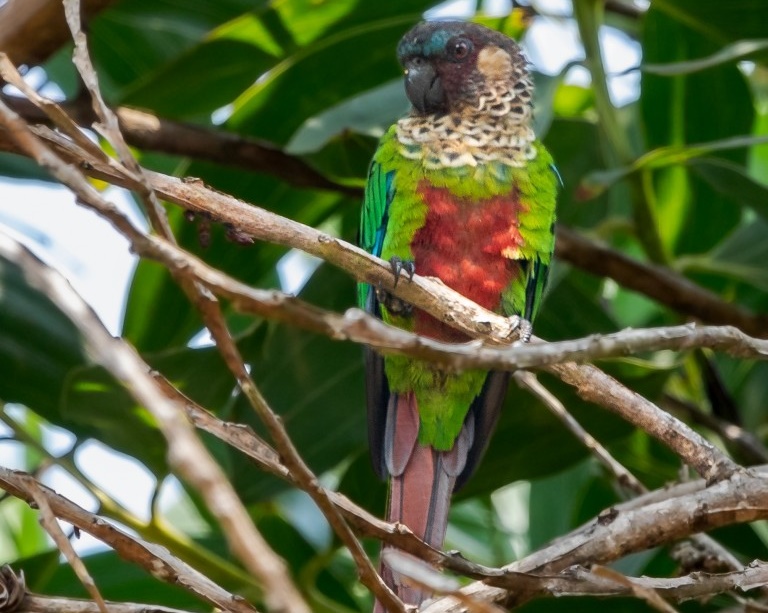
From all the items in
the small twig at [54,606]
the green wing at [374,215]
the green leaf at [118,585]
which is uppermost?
the green wing at [374,215]

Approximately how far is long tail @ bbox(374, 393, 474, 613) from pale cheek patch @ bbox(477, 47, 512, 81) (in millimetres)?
1023

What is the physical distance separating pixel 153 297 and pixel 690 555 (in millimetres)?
1594

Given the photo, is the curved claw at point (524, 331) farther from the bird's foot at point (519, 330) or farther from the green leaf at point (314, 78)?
the green leaf at point (314, 78)

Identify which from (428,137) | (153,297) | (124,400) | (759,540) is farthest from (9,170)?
(759,540)

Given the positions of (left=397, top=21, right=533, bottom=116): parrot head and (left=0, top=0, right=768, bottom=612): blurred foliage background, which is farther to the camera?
(left=397, top=21, right=533, bottom=116): parrot head

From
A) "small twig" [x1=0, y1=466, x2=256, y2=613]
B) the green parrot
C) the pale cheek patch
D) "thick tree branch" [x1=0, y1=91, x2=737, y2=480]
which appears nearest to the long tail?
the green parrot

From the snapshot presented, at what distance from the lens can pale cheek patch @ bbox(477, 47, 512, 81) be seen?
3.41 m

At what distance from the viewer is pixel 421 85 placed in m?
3.20

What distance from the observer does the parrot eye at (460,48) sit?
336 cm

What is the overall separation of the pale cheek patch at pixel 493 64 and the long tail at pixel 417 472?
1023 mm

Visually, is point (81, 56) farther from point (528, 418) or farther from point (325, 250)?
point (528, 418)

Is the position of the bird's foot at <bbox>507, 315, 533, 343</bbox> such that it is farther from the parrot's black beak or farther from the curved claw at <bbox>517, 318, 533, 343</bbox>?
the parrot's black beak

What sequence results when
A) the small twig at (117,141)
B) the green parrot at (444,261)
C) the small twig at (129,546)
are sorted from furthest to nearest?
the green parrot at (444,261), the small twig at (129,546), the small twig at (117,141)

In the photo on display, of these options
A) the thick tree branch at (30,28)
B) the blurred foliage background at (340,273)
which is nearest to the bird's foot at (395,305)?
the blurred foliage background at (340,273)
